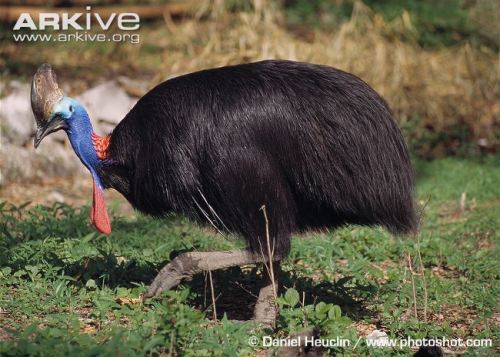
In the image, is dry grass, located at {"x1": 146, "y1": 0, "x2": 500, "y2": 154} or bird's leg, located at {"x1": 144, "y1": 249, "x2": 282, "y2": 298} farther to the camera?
dry grass, located at {"x1": 146, "y1": 0, "x2": 500, "y2": 154}

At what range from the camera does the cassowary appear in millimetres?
4535

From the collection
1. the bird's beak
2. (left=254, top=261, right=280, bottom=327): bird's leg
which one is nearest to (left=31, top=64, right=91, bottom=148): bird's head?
the bird's beak

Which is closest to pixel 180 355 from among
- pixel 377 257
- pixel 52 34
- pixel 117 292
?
pixel 117 292

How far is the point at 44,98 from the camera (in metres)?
4.76

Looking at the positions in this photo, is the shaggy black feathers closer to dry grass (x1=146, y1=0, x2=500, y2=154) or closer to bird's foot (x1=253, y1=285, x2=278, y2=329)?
bird's foot (x1=253, y1=285, x2=278, y2=329)

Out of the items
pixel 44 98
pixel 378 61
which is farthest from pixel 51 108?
pixel 378 61

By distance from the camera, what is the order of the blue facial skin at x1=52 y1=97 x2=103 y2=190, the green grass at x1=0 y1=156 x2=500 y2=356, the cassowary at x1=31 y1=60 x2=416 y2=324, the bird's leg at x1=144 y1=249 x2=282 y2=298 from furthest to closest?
the blue facial skin at x1=52 y1=97 x2=103 y2=190 < the bird's leg at x1=144 y1=249 x2=282 y2=298 < the cassowary at x1=31 y1=60 x2=416 y2=324 < the green grass at x1=0 y1=156 x2=500 y2=356

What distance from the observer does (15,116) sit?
813 centimetres

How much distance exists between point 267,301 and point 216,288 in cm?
63

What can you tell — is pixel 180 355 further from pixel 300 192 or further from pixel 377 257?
pixel 377 257

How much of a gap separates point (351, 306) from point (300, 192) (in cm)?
86

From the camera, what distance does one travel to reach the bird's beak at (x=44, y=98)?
187 inches

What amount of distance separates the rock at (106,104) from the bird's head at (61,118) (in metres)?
3.60

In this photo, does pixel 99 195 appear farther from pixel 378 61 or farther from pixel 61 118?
pixel 378 61
